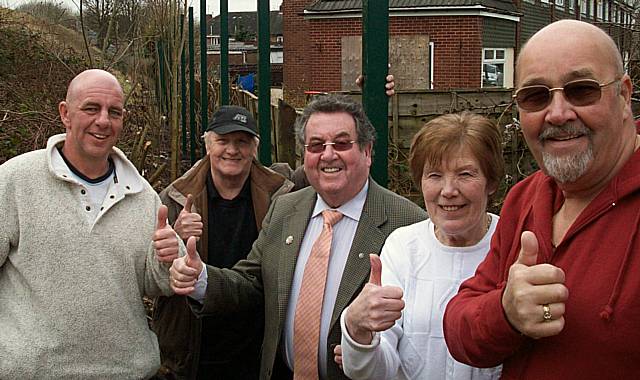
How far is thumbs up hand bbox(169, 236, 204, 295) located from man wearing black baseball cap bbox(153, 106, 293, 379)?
2.55 feet

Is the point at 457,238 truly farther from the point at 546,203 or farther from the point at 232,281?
the point at 232,281

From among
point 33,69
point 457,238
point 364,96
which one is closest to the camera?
point 457,238

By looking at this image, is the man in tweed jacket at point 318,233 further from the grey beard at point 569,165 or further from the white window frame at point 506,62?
the white window frame at point 506,62

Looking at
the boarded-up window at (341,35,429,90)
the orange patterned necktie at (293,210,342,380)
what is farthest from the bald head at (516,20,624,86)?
the boarded-up window at (341,35,429,90)

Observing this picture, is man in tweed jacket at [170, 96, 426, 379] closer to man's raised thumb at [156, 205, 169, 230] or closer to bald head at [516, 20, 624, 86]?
man's raised thumb at [156, 205, 169, 230]

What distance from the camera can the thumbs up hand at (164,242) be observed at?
3.05 m

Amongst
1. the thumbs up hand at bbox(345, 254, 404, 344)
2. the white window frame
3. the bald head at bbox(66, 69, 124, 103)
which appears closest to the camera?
the thumbs up hand at bbox(345, 254, 404, 344)

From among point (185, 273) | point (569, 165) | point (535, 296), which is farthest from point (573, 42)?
Answer: point (185, 273)

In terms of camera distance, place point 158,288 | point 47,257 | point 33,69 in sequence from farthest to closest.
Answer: point 33,69
point 158,288
point 47,257

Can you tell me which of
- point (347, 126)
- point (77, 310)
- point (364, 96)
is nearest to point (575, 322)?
point (347, 126)

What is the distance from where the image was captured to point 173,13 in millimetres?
11859

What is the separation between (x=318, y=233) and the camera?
10.4ft

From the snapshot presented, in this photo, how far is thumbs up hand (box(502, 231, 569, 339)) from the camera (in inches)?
65.1

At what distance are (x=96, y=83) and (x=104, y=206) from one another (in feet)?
1.84
